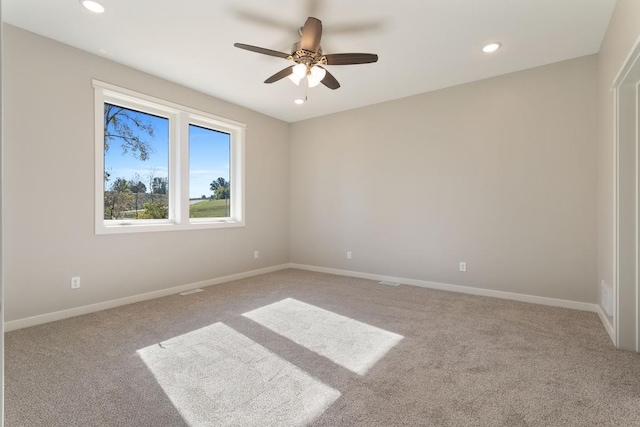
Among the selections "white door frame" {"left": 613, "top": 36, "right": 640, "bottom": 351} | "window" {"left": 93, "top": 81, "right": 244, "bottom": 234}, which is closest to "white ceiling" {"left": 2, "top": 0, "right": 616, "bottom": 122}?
"window" {"left": 93, "top": 81, "right": 244, "bottom": 234}

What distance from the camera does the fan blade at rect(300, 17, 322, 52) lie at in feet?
8.23

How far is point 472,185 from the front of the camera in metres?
4.02

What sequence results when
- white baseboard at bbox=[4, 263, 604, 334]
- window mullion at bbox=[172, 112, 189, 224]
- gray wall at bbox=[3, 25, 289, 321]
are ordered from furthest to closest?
window mullion at bbox=[172, 112, 189, 224], white baseboard at bbox=[4, 263, 604, 334], gray wall at bbox=[3, 25, 289, 321]

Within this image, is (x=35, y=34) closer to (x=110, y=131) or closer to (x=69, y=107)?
(x=69, y=107)

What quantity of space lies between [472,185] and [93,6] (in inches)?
166

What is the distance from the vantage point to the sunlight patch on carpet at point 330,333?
2.39m

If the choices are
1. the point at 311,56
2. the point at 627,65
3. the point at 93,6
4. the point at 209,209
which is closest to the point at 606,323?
the point at 627,65

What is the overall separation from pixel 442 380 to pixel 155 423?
1695 millimetres

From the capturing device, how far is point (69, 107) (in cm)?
315

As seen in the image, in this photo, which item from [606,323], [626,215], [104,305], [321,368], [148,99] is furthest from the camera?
[148,99]

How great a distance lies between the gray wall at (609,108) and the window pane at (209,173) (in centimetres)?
448

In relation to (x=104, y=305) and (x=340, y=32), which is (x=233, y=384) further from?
(x=340, y=32)

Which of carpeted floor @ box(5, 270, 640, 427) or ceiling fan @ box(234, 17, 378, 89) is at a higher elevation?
ceiling fan @ box(234, 17, 378, 89)

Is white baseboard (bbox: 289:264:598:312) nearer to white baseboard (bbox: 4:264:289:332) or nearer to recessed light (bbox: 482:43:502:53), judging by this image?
white baseboard (bbox: 4:264:289:332)
